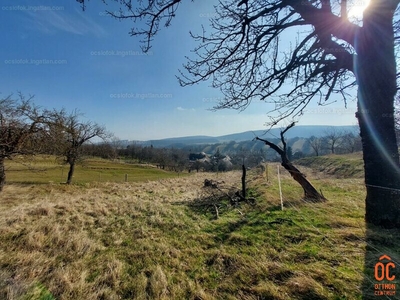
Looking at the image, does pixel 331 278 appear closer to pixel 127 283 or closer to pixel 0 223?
pixel 127 283

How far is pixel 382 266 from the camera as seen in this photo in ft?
8.74

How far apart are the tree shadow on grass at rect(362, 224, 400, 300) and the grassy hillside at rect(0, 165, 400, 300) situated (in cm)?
2

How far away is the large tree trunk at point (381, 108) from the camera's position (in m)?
3.66

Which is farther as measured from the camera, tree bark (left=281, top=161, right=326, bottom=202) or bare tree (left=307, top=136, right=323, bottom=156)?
bare tree (left=307, top=136, right=323, bottom=156)

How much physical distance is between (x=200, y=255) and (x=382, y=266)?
9.42 feet

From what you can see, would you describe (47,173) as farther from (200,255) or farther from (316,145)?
(316,145)

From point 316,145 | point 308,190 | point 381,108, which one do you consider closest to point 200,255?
point 381,108

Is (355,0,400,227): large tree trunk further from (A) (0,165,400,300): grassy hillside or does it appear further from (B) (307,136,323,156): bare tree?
(B) (307,136,323,156): bare tree

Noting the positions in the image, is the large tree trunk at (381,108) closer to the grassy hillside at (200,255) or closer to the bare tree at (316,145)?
the grassy hillside at (200,255)

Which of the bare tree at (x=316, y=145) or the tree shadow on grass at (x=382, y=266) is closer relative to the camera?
the tree shadow on grass at (x=382, y=266)

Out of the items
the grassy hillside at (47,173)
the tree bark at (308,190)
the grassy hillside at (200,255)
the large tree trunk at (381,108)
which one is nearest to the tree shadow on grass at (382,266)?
the grassy hillside at (200,255)

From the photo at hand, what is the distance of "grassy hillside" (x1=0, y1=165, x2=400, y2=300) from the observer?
8.84 ft

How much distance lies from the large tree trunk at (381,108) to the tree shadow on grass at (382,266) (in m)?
0.47

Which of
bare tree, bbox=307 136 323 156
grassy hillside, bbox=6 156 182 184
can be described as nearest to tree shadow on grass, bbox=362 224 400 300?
grassy hillside, bbox=6 156 182 184
